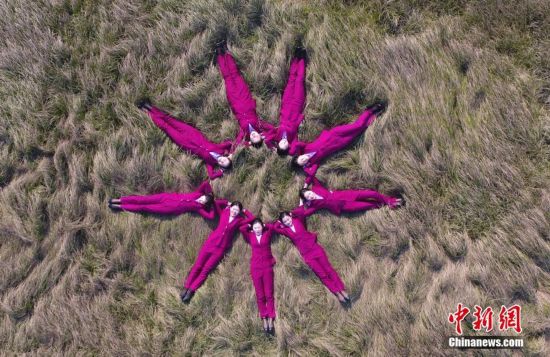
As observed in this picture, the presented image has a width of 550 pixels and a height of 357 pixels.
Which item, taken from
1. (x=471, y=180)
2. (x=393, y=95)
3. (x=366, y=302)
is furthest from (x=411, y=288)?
(x=393, y=95)

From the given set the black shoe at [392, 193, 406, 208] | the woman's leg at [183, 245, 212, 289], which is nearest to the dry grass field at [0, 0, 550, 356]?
the black shoe at [392, 193, 406, 208]

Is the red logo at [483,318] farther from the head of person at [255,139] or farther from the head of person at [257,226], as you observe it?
the head of person at [255,139]

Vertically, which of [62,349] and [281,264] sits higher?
[281,264]

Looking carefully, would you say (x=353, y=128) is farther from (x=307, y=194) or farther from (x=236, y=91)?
(x=236, y=91)

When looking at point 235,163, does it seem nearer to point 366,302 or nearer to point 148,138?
point 148,138

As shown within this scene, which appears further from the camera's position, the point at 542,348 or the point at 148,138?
the point at 148,138

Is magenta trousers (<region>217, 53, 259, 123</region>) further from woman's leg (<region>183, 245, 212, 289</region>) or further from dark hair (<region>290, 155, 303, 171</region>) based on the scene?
woman's leg (<region>183, 245, 212, 289</region>)

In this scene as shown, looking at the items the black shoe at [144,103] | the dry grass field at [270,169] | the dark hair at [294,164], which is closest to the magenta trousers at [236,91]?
the dry grass field at [270,169]
